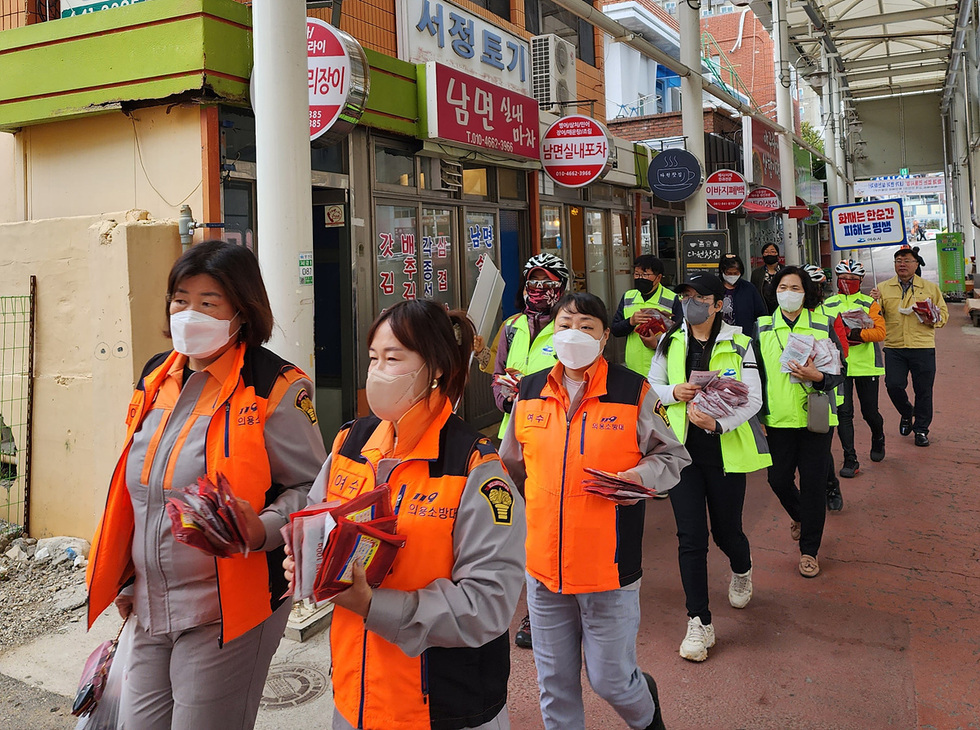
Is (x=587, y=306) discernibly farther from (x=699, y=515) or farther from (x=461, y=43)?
(x=461, y=43)

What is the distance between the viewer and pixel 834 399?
5.58m

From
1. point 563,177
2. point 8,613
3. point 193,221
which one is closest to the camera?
point 8,613

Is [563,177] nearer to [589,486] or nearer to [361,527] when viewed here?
[589,486]

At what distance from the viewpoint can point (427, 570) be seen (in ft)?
6.90

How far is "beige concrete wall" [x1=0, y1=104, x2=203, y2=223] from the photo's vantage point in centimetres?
626

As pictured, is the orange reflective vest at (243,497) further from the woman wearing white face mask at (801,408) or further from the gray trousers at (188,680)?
the woman wearing white face mask at (801,408)

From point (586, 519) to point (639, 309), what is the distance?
14.8 feet

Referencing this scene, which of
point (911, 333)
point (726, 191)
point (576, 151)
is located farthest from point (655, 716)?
point (726, 191)

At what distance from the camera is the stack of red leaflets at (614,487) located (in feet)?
10.5

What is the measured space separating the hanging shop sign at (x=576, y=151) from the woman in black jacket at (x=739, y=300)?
74.0 inches

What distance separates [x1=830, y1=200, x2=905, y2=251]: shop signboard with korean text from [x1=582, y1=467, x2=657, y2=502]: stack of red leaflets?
8454 mm

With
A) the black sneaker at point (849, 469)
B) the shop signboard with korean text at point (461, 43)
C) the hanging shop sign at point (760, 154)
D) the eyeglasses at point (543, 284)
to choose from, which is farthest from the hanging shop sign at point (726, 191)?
the eyeglasses at point (543, 284)

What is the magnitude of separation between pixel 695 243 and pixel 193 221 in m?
7.09

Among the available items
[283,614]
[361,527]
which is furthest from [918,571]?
[361,527]
